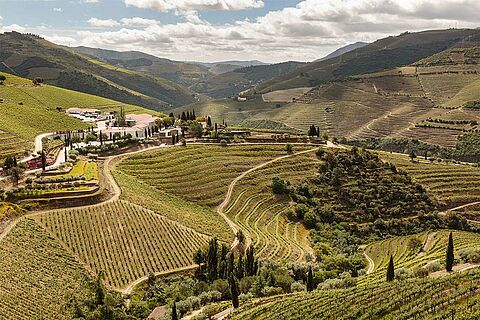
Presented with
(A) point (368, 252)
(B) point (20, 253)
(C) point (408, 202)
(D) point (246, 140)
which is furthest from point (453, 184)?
(B) point (20, 253)

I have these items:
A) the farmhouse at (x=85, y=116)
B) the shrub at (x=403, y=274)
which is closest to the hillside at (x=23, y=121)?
the farmhouse at (x=85, y=116)

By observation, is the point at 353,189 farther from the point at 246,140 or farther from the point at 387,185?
the point at 246,140

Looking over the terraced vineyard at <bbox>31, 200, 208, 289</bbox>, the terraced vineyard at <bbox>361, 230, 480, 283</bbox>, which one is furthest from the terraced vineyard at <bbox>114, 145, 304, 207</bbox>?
the terraced vineyard at <bbox>361, 230, 480, 283</bbox>

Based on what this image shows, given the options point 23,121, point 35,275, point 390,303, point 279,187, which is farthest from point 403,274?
point 23,121

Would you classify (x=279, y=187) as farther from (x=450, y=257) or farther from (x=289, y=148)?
(x=450, y=257)

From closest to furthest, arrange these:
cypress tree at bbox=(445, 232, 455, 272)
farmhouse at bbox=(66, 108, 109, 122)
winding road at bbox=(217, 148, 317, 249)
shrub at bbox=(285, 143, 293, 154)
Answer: cypress tree at bbox=(445, 232, 455, 272) < winding road at bbox=(217, 148, 317, 249) < shrub at bbox=(285, 143, 293, 154) < farmhouse at bbox=(66, 108, 109, 122)

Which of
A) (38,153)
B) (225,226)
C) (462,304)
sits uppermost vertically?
(38,153)

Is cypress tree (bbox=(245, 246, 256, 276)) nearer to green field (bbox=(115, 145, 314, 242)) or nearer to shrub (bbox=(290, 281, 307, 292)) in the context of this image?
shrub (bbox=(290, 281, 307, 292))
